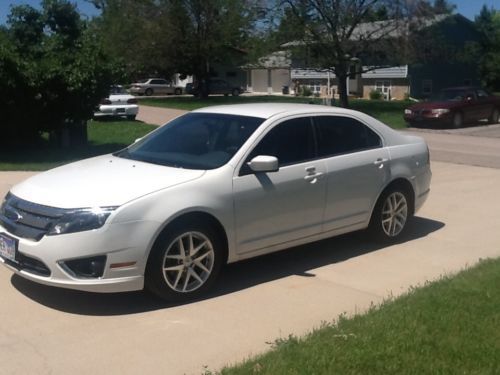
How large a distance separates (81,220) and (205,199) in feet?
3.26

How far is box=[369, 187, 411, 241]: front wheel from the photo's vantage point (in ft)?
22.9

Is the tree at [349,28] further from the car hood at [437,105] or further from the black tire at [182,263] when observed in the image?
the black tire at [182,263]

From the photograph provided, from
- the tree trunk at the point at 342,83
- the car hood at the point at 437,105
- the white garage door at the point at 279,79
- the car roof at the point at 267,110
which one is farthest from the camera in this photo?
the white garage door at the point at 279,79

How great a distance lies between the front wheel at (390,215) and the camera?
275 inches

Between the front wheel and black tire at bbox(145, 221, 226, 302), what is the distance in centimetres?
211

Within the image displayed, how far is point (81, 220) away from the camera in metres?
4.86

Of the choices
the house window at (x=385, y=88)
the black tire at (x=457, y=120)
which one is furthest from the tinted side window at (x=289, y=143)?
the house window at (x=385, y=88)

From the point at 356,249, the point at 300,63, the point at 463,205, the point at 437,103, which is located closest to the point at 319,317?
the point at 356,249

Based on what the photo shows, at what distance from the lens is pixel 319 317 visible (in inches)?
197

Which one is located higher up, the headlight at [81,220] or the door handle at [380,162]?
the door handle at [380,162]

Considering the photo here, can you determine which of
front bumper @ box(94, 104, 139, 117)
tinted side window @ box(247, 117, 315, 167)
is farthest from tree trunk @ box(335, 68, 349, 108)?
tinted side window @ box(247, 117, 315, 167)

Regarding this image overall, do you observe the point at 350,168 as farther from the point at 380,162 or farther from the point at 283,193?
the point at 283,193

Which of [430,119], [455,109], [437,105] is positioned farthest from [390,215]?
[455,109]

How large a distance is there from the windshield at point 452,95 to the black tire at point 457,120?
0.74 metres
